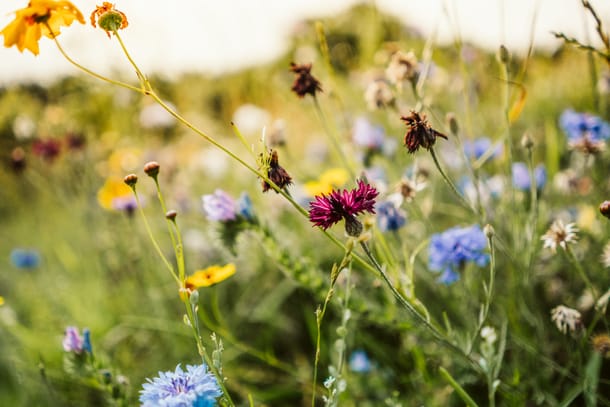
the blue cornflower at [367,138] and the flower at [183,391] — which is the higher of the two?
the blue cornflower at [367,138]

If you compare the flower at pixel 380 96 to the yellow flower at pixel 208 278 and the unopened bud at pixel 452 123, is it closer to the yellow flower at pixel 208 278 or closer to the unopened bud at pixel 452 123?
the unopened bud at pixel 452 123

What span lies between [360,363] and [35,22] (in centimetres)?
99

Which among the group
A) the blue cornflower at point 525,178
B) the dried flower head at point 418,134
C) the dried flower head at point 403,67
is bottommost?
the dried flower head at point 418,134

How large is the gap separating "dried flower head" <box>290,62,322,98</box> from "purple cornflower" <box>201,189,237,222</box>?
0.84 feet

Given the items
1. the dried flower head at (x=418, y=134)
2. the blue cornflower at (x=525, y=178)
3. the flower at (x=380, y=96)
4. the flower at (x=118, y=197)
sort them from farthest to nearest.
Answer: the flower at (x=118, y=197), the blue cornflower at (x=525, y=178), the flower at (x=380, y=96), the dried flower head at (x=418, y=134)

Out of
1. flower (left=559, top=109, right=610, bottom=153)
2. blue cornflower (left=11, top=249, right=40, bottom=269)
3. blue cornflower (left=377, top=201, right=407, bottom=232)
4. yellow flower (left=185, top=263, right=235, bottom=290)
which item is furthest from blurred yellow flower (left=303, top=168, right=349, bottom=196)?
blue cornflower (left=11, top=249, right=40, bottom=269)

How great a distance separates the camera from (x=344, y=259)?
64 cm

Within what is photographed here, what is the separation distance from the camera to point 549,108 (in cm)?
260

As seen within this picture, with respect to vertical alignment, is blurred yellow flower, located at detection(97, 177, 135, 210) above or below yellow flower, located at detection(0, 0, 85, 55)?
above

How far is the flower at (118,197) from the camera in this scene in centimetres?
175

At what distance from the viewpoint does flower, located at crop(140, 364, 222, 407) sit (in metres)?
0.60

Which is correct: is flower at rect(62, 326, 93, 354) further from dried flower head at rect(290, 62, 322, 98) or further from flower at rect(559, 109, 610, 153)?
flower at rect(559, 109, 610, 153)

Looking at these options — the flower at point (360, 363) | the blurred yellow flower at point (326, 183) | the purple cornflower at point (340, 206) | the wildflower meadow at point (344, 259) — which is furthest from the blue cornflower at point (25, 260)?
the purple cornflower at point (340, 206)

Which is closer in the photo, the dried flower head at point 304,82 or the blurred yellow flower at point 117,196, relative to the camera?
the dried flower head at point 304,82
